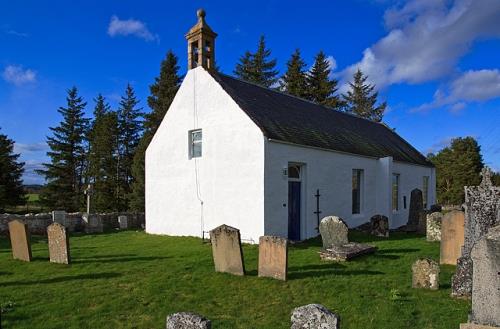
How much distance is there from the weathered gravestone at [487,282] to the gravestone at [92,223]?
17.4 metres

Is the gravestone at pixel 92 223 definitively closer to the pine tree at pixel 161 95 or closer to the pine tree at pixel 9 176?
the pine tree at pixel 161 95

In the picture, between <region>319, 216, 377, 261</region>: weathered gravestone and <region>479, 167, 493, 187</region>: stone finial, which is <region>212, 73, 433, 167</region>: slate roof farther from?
<region>479, 167, 493, 187</region>: stone finial

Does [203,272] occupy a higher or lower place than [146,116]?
lower

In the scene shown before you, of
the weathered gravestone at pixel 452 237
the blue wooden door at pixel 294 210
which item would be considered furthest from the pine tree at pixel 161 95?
the weathered gravestone at pixel 452 237

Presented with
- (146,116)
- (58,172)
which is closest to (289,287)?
(146,116)

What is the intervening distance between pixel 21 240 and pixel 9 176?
94.7 feet

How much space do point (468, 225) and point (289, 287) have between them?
4.19 m

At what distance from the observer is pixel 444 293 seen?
23.8 ft

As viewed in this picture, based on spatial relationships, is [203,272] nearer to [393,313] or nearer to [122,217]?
[393,313]

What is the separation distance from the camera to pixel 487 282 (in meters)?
4.14

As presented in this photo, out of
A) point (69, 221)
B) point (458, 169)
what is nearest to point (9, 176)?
point (69, 221)

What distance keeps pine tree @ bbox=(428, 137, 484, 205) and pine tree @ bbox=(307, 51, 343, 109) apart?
1456 cm

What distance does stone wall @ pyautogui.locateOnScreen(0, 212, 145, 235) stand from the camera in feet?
55.2

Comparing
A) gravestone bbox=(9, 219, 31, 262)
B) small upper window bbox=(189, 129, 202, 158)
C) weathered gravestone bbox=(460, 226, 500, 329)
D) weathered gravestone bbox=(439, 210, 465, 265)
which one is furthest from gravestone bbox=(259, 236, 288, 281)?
small upper window bbox=(189, 129, 202, 158)
